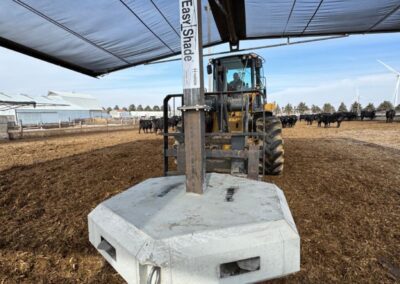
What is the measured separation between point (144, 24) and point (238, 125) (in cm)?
298

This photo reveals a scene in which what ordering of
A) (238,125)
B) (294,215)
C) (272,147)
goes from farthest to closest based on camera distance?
(238,125)
(272,147)
(294,215)

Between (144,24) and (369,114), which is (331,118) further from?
(144,24)

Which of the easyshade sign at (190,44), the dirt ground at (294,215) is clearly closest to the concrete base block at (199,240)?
the easyshade sign at (190,44)

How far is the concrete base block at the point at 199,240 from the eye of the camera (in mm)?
1459

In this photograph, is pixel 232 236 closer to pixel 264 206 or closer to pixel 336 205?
pixel 264 206

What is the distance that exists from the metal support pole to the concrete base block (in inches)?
18.4

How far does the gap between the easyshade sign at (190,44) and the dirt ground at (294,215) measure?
2175 mm

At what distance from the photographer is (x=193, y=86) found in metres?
2.41

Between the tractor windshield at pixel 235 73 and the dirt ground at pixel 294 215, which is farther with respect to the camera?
the tractor windshield at pixel 235 73

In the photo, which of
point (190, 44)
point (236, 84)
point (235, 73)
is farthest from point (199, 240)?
point (235, 73)

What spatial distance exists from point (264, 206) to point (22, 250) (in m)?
3.24

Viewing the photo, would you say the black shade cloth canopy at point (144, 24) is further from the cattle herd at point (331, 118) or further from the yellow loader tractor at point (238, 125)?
the cattle herd at point (331, 118)

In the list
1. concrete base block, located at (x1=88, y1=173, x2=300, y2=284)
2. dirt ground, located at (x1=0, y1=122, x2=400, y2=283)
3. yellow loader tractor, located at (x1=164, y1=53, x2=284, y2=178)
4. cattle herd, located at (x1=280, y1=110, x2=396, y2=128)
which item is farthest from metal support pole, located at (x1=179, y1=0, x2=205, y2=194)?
cattle herd, located at (x1=280, y1=110, x2=396, y2=128)

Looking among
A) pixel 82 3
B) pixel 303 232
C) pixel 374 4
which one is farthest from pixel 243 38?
pixel 303 232
